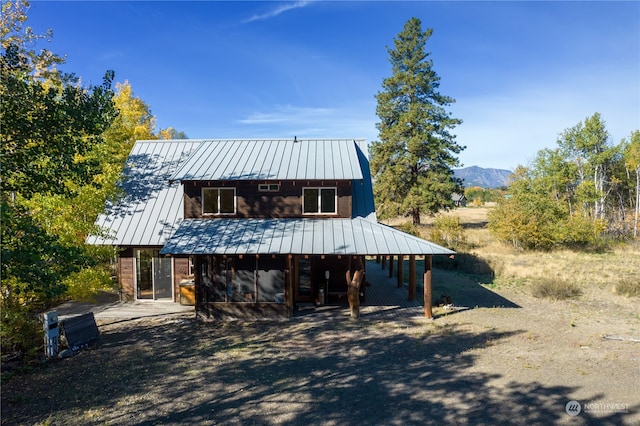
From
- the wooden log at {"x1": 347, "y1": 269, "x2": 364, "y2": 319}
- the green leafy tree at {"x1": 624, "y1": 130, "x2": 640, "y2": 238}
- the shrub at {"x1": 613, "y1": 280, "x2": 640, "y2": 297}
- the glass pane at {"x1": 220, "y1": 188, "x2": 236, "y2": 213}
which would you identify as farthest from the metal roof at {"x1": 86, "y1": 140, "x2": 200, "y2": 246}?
the green leafy tree at {"x1": 624, "y1": 130, "x2": 640, "y2": 238}

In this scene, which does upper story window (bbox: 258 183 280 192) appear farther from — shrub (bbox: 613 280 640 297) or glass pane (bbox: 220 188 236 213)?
shrub (bbox: 613 280 640 297)

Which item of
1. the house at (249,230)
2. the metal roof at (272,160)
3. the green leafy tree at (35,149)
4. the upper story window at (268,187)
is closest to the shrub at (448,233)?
the house at (249,230)

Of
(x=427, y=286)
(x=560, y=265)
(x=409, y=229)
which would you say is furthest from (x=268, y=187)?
(x=560, y=265)

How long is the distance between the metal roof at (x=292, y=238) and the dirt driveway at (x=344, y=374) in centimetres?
305

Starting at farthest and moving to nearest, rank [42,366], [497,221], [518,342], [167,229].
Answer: [497,221] < [167,229] < [518,342] < [42,366]

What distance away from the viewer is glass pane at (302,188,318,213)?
1708 cm

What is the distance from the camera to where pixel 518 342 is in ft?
40.2

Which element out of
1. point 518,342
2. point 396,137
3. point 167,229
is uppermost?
point 396,137

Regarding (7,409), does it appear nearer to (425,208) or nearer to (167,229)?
(167,229)

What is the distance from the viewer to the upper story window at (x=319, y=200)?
17031 mm

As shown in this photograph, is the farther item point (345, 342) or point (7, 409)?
point (345, 342)

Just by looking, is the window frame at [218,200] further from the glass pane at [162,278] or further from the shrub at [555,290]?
the shrub at [555,290]

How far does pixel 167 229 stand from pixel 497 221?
2768 cm

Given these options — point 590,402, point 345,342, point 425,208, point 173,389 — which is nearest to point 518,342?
point 590,402
